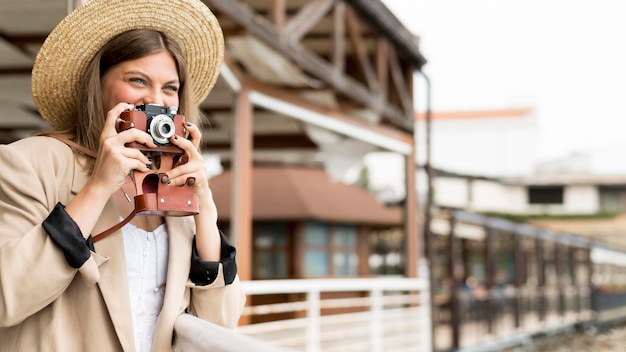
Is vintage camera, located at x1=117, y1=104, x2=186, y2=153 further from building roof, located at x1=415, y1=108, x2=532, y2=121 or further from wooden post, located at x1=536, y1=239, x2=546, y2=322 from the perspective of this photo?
building roof, located at x1=415, y1=108, x2=532, y2=121

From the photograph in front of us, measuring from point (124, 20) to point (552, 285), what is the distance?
20.3 metres

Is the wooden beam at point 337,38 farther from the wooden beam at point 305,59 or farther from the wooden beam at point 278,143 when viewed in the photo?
the wooden beam at point 278,143

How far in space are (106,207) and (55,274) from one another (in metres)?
0.23

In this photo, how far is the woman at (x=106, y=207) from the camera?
149 centimetres

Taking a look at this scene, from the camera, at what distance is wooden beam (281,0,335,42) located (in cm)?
660

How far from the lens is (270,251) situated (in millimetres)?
12727

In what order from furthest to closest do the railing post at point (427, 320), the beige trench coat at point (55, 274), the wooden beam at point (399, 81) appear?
1. the railing post at point (427, 320)
2. the wooden beam at point (399, 81)
3. the beige trench coat at point (55, 274)

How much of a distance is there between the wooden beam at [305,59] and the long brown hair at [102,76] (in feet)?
9.98

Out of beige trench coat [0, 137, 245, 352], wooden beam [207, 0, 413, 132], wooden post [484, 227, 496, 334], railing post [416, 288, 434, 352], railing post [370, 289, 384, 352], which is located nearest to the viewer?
beige trench coat [0, 137, 245, 352]

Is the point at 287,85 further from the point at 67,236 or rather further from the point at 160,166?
the point at 67,236

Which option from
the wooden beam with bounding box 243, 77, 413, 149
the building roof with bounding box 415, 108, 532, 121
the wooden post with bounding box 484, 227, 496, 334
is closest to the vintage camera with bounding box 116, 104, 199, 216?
the wooden beam with bounding box 243, 77, 413, 149

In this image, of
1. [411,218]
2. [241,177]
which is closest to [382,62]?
[411,218]

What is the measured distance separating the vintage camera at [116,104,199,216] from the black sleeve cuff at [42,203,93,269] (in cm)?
13

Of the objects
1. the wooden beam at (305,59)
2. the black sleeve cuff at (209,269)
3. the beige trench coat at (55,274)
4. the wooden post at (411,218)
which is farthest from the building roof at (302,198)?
the beige trench coat at (55,274)
